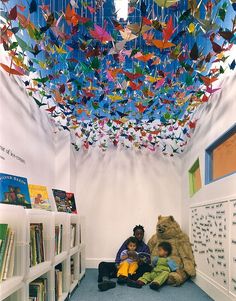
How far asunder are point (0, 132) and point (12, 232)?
122 centimetres

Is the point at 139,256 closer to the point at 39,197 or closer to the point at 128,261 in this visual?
the point at 128,261

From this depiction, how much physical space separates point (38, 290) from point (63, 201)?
1.67 metres

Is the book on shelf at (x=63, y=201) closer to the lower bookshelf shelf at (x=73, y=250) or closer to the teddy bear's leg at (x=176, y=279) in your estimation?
the lower bookshelf shelf at (x=73, y=250)

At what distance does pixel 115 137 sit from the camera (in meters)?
4.96

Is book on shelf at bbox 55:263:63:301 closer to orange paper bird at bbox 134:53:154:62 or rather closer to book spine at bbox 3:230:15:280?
book spine at bbox 3:230:15:280

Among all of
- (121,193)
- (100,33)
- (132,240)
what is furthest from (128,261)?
(100,33)

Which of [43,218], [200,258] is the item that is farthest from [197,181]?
[43,218]

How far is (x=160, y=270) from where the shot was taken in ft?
13.1

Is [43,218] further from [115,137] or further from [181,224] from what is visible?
[181,224]

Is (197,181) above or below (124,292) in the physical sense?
above

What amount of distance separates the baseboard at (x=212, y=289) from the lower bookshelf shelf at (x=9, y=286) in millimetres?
1883

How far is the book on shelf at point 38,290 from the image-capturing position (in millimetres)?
2291

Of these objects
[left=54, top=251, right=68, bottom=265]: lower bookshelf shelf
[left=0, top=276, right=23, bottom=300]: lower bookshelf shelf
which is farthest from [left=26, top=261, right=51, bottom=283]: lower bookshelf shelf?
[left=54, top=251, right=68, bottom=265]: lower bookshelf shelf

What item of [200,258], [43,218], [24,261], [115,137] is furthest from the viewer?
[115,137]
